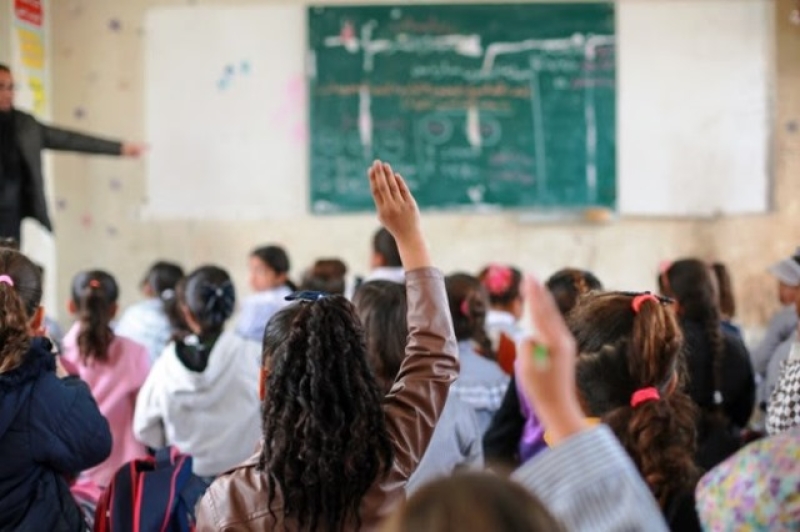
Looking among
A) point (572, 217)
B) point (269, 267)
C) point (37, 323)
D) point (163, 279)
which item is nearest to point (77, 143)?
point (163, 279)

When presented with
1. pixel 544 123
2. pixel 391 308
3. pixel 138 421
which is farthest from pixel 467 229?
pixel 391 308

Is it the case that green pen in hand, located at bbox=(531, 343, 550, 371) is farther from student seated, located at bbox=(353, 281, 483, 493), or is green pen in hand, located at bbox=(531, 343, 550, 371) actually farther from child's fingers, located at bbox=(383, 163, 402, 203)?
student seated, located at bbox=(353, 281, 483, 493)

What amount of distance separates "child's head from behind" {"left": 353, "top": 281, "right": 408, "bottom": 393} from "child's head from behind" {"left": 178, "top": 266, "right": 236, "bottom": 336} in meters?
0.95

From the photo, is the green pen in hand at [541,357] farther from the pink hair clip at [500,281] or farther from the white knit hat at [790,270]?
the pink hair clip at [500,281]

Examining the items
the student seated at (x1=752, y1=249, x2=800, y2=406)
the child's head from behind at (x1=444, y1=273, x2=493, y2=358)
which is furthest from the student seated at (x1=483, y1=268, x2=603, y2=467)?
the student seated at (x1=752, y1=249, x2=800, y2=406)

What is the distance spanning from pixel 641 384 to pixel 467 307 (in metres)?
1.47

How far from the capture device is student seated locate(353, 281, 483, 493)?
235cm

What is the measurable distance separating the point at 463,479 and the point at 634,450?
0.96 m

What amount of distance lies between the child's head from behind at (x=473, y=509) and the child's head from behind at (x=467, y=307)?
2.30 meters

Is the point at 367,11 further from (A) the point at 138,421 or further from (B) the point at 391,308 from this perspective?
(B) the point at 391,308

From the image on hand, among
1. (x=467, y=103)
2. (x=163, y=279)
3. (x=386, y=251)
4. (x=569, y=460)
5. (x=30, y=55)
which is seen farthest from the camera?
(x=467, y=103)

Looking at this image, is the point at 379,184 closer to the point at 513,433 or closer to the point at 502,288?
the point at 513,433

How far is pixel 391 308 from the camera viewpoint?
A: 2402mm

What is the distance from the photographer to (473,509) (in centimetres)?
85
